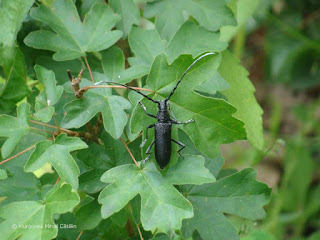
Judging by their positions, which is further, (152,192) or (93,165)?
(93,165)

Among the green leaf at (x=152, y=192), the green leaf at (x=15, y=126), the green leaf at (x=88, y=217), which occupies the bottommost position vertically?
the green leaf at (x=88, y=217)

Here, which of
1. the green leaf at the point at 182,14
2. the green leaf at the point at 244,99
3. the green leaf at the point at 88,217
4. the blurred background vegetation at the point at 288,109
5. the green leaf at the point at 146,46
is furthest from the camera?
the blurred background vegetation at the point at 288,109

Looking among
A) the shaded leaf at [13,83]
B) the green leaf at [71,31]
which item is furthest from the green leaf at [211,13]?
the shaded leaf at [13,83]

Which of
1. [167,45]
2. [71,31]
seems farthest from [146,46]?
[71,31]

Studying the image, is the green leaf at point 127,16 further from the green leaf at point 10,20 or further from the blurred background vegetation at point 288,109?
the blurred background vegetation at point 288,109

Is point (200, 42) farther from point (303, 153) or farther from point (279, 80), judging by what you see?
point (279, 80)

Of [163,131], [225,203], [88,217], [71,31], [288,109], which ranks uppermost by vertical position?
[71,31]

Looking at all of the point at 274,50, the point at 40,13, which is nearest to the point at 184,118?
the point at 40,13

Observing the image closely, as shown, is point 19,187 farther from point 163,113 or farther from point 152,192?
point 163,113
